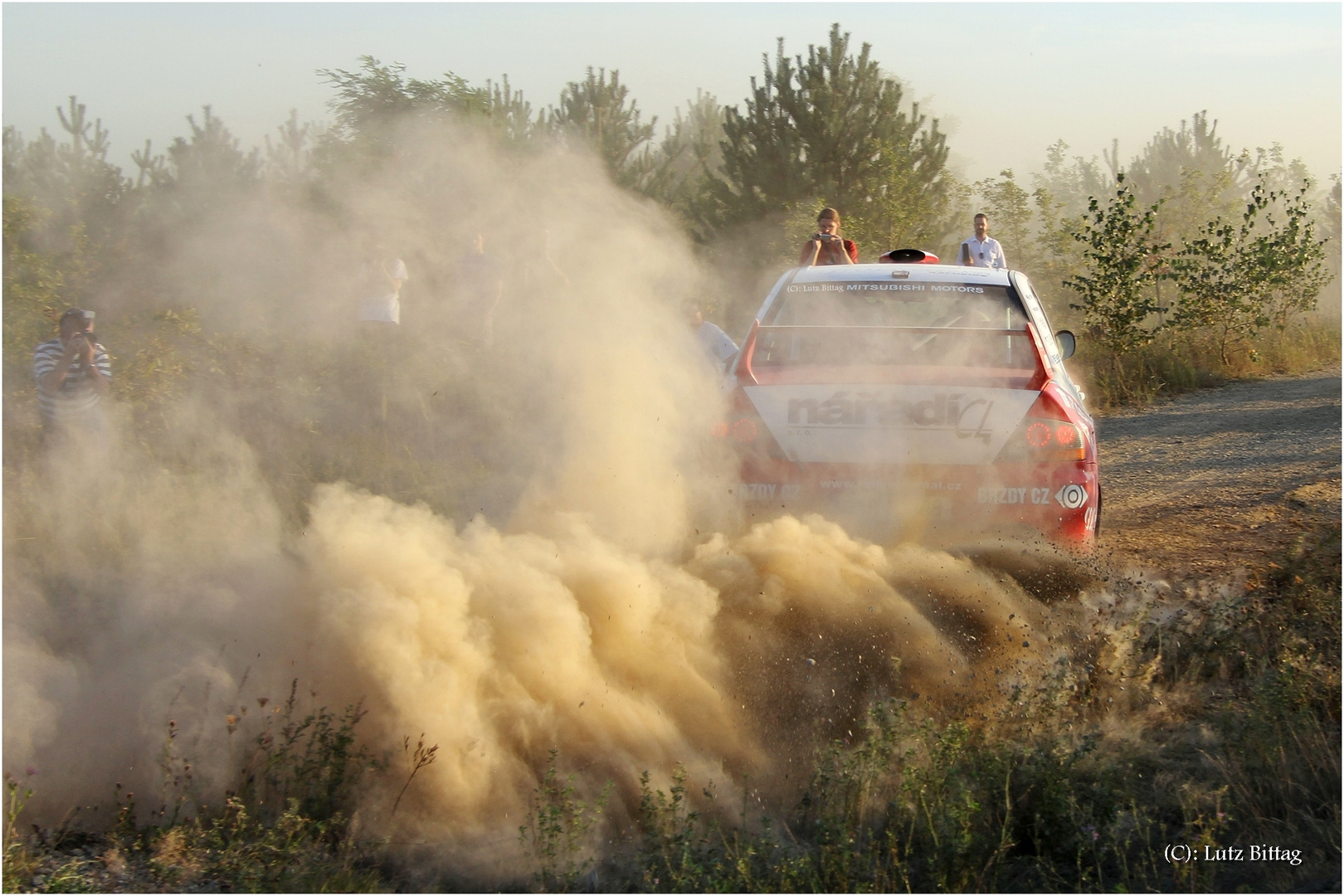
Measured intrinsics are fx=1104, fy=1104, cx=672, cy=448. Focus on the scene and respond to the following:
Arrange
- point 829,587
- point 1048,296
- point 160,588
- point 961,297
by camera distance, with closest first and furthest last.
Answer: point 829,587
point 160,588
point 961,297
point 1048,296

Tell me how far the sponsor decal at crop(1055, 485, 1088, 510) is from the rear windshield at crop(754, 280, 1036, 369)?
616mm

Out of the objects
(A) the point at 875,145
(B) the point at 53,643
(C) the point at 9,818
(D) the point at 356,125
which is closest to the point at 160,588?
(B) the point at 53,643

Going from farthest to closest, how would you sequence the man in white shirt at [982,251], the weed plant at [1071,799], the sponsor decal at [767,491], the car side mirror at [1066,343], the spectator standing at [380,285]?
1. the man in white shirt at [982,251]
2. the spectator standing at [380,285]
3. the car side mirror at [1066,343]
4. the sponsor decal at [767,491]
5. the weed plant at [1071,799]

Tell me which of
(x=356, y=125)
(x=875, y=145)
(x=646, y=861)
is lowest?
(x=646, y=861)

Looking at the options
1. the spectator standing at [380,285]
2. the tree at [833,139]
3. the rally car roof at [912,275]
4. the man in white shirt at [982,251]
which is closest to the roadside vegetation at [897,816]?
the rally car roof at [912,275]

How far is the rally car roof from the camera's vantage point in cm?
575

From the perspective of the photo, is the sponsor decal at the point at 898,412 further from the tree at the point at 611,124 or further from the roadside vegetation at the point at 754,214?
the tree at the point at 611,124

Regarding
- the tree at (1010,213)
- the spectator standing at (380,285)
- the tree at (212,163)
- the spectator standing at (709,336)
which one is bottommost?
the spectator standing at (709,336)

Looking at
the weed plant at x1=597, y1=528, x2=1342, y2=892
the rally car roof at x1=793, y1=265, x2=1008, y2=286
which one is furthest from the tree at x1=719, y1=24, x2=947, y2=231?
the weed plant at x1=597, y1=528, x2=1342, y2=892

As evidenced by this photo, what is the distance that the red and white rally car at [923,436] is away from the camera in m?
4.80

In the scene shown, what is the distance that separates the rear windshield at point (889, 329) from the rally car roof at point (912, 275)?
0.04 meters

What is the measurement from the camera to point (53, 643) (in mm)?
4758

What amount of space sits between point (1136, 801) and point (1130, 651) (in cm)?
92

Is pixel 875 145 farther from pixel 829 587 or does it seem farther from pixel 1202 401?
pixel 829 587
